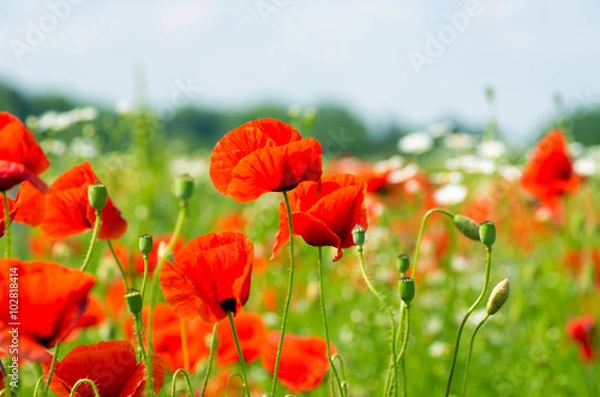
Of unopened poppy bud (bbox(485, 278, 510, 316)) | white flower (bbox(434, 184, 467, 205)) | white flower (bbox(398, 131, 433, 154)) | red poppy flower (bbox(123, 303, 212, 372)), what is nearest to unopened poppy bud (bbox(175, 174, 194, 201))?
unopened poppy bud (bbox(485, 278, 510, 316))

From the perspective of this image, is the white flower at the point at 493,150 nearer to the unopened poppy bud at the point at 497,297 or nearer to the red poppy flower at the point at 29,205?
the unopened poppy bud at the point at 497,297

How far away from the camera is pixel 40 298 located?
0.72 meters

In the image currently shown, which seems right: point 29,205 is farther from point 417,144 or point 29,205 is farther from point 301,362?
point 417,144

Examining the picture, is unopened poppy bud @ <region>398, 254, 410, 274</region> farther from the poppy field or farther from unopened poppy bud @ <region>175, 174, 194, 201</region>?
unopened poppy bud @ <region>175, 174, 194, 201</region>

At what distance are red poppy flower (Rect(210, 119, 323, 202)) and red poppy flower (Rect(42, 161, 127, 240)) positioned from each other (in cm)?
15

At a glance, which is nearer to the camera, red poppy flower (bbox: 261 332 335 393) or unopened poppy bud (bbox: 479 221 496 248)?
unopened poppy bud (bbox: 479 221 496 248)

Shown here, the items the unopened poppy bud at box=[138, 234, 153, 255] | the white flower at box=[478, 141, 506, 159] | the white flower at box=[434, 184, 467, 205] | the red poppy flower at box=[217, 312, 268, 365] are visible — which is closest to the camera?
the unopened poppy bud at box=[138, 234, 153, 255]

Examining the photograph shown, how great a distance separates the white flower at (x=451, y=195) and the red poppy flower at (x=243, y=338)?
4.88 feet

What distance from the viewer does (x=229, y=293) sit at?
3.02 ft

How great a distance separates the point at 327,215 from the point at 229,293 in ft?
0.47

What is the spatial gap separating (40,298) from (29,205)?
0.81 ft

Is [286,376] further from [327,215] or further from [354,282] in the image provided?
[354,282]

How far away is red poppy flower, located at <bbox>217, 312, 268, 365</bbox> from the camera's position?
149 centimetres

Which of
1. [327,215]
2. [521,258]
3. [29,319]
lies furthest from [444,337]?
[29,319]
